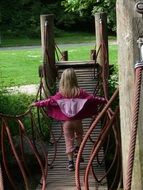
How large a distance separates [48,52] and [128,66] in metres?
6.39

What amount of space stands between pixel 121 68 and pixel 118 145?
2020 millimetres

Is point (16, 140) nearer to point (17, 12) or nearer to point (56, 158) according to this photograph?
point (56, 158)

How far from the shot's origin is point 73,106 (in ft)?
19.1

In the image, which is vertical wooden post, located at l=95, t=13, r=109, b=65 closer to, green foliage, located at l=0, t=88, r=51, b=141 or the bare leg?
green foliage, located at l=0, t=88, r=51, b=141

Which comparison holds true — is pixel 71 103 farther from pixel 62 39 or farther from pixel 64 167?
pixel 62 39

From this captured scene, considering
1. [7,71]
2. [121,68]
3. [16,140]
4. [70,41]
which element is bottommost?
[70,41]

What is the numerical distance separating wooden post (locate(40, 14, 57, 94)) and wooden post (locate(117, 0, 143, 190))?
6084 mm

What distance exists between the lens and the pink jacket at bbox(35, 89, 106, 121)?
5.80 meters

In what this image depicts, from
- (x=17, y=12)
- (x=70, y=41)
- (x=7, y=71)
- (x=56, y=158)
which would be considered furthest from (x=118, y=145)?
(x=17, y=12)

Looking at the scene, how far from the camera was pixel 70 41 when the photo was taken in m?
27.5

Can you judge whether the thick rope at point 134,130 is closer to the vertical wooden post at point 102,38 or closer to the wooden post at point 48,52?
the wooden post at point 48,52

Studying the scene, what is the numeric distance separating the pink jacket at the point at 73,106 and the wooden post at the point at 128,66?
9.05 ft

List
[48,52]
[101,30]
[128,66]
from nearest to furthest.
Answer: [128,66], [48,52], [101,30]

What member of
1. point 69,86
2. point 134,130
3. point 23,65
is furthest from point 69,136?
point 23,65
